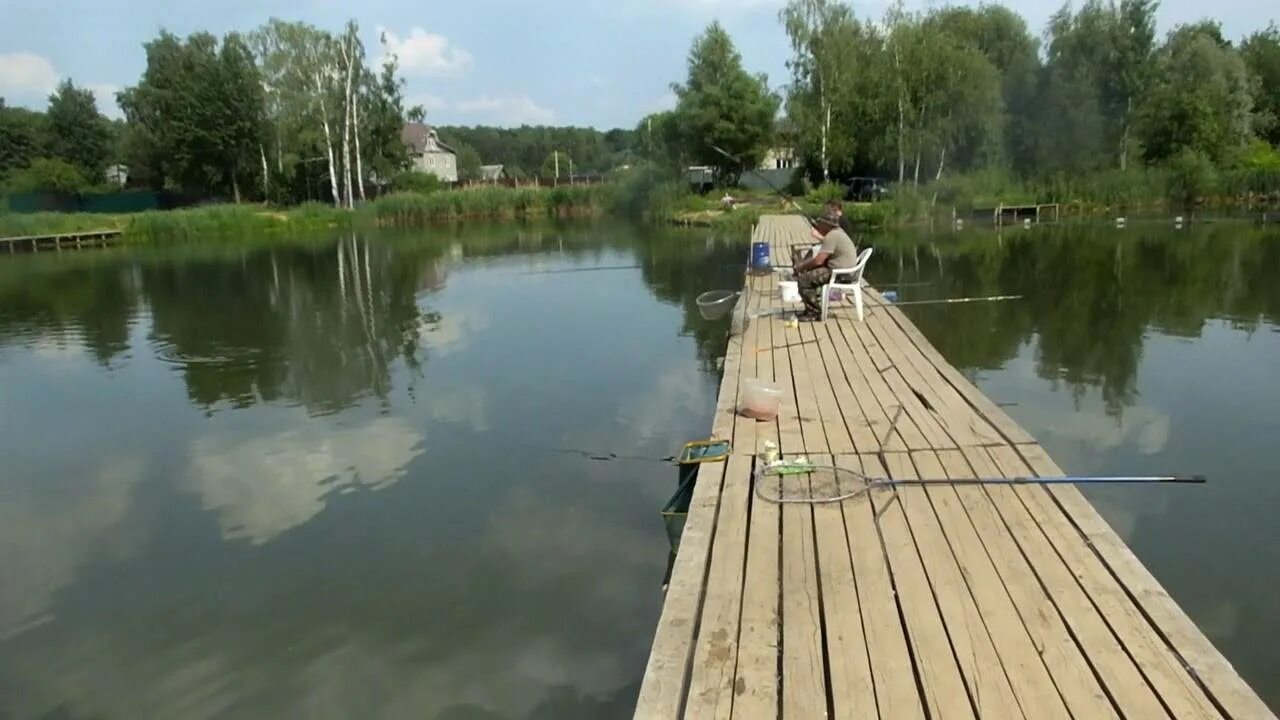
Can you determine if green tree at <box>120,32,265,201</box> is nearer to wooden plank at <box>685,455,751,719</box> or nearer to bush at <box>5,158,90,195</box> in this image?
bush at <box>5,158,90,195</box>

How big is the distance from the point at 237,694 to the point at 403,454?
3.78 meters

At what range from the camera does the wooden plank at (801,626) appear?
3.01m

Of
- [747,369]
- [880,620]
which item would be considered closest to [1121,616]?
[880,620]

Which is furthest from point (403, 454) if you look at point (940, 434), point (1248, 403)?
point (1248, 403)

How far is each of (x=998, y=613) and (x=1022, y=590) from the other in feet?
0.82

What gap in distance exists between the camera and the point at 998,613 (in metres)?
3.51

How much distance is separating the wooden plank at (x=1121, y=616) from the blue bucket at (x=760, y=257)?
10.8m

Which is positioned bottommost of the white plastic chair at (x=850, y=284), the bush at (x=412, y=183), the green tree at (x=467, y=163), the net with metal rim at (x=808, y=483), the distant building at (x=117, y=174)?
the net with metal rim at (x=808, y=483)

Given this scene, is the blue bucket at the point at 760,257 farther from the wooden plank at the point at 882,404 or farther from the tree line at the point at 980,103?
the tree line at the point at 980,103

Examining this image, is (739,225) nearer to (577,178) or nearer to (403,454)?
(403,454)

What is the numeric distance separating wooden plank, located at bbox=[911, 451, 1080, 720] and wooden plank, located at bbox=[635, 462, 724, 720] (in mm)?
1049

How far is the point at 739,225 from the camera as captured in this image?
3456cm

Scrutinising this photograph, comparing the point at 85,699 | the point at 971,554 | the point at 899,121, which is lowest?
the point at 85,699

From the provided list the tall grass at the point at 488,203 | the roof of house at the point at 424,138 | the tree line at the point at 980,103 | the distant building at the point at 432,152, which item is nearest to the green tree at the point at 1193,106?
the tree line at the point at 980,103
